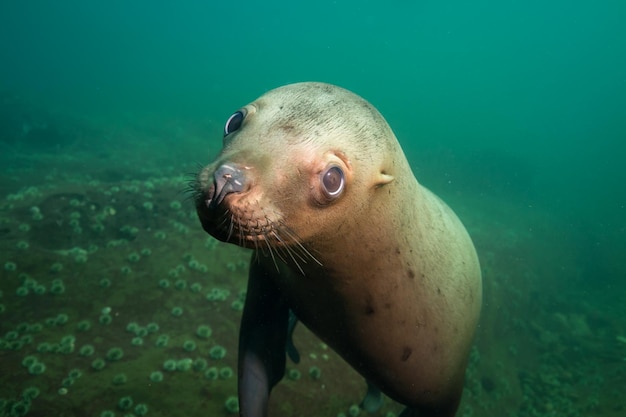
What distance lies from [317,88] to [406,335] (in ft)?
4.56

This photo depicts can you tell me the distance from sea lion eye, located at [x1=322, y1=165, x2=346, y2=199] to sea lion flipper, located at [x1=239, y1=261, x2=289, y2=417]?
107cm

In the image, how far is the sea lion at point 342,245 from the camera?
1358 millimetres

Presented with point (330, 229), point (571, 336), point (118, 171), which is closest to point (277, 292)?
point (330, 229)

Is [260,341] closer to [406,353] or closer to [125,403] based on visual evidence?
[406,353]

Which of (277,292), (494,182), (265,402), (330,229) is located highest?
(330,229)

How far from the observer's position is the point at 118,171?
37.3ft

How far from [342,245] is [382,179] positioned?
1.11ft

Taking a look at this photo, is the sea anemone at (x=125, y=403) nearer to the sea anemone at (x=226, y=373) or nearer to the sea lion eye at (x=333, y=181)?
the sea anemone at (x=226, y=373)

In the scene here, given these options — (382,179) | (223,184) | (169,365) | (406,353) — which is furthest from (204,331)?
(223,184)

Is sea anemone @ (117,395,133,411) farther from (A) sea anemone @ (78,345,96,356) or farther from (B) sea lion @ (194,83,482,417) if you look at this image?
(B) sea lion @ (194,83,482,417)

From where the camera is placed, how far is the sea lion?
4.46 ft

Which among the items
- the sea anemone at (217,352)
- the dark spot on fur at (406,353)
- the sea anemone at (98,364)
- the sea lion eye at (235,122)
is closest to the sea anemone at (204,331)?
the sea anemone at (217,352)

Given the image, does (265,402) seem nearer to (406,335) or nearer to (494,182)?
(406,335)

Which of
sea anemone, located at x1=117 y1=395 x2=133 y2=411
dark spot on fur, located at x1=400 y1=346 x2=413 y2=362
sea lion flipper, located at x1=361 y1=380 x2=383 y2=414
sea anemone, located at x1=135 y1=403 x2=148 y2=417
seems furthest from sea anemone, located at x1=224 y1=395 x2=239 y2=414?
dark spot on fur, located at x1=400 y1=346 x2=413 y2=362
